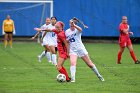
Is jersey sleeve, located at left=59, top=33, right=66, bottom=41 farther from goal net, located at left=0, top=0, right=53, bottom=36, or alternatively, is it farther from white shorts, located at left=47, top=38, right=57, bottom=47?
goal net, located at left=0, top=0, right=53, bottom=36

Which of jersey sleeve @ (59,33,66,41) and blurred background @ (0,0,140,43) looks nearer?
jersey sleeve @ (59,33,66,41)

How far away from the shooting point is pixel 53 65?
25734 mm

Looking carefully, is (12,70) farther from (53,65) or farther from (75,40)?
(75,40)

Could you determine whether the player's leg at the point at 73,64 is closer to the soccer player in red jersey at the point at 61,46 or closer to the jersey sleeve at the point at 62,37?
the soccer player in red jersey at the point at 61,46

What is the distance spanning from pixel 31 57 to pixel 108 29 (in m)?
14.1

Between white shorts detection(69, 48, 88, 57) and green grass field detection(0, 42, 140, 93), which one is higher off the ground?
white shorts detection(69, 48, 88, 57)

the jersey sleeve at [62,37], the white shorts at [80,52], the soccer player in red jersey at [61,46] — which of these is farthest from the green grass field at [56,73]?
the jersey sleeve at [62,37]

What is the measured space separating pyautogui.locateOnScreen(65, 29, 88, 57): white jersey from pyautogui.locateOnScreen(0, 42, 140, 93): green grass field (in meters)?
1.00

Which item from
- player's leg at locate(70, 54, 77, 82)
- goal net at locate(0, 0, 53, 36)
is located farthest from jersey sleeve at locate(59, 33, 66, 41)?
goal net at locate(0, 0, 53, 36)

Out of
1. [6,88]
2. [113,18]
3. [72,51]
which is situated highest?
[113,18]

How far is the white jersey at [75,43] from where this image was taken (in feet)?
61.1

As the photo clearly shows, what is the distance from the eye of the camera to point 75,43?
1870 cm

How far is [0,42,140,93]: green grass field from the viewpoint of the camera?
16.8 meters

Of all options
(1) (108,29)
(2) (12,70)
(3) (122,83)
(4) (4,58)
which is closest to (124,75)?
(3) (122,83)
